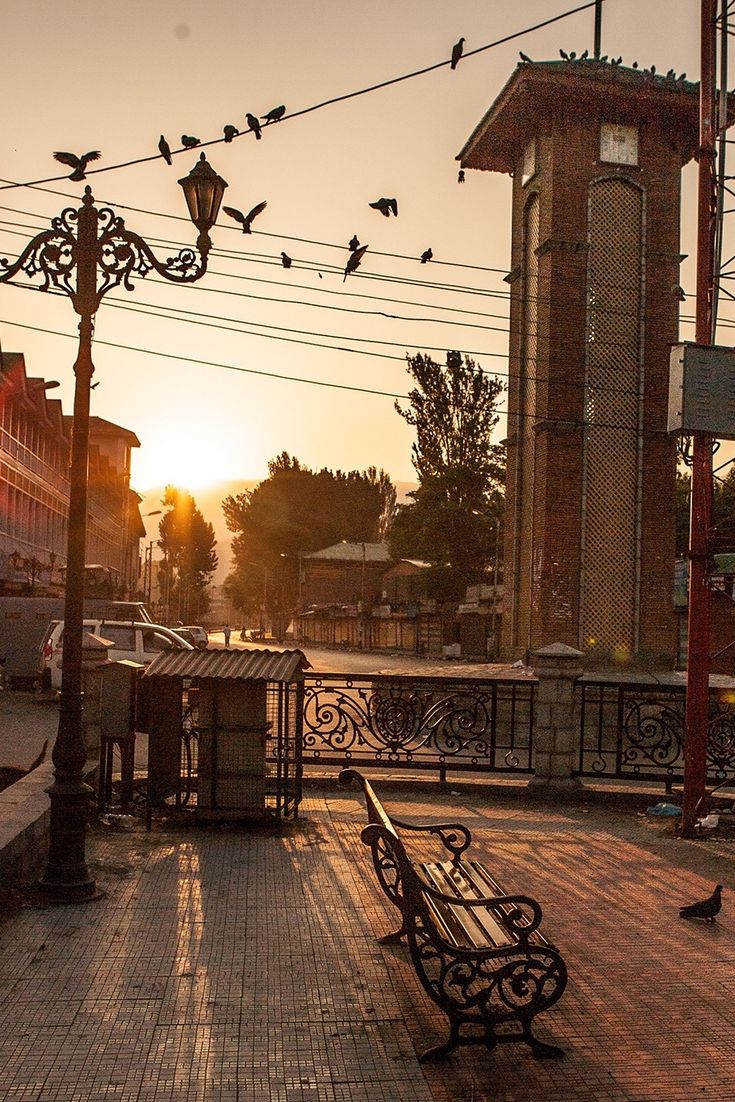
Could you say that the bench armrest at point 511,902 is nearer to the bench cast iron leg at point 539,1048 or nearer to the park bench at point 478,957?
the park bench at point 478,957

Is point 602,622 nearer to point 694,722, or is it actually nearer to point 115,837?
point 694,722

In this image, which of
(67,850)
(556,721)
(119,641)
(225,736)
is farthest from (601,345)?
(67,850)

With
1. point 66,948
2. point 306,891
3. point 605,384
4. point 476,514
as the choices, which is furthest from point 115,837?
point 476,514

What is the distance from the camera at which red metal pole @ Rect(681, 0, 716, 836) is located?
10.8 m

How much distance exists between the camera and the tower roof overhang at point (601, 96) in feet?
82.4

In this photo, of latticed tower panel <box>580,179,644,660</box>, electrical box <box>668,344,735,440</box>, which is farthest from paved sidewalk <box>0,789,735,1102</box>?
latticed tower panel <box>580,179,644,660</box>

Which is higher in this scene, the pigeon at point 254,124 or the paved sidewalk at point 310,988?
the pigeon at point 254,124

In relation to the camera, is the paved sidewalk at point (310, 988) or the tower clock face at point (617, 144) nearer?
the paved sidewalk at point (310, 988)

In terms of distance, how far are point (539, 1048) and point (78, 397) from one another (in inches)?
206

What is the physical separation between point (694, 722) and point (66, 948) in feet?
22.0

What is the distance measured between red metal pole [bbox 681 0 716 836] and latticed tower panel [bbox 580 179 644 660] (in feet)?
48.2

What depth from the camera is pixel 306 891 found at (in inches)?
310

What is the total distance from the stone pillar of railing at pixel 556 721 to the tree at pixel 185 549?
9766 centimetres

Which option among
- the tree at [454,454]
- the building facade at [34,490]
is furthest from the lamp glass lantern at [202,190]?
the tree at [454,454]
